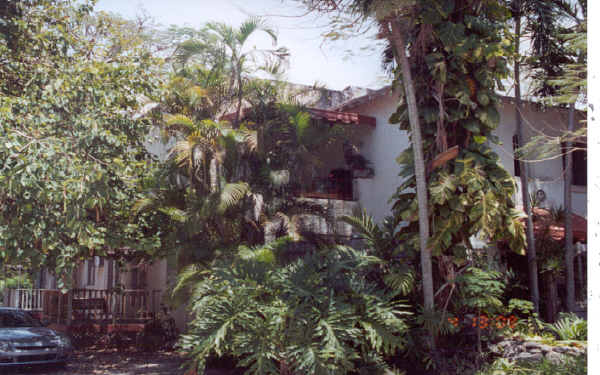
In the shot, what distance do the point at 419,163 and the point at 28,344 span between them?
903 centimetres

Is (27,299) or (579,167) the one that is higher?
(579,167)

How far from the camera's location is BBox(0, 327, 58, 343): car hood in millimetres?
12210

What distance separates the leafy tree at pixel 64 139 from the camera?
10125mm

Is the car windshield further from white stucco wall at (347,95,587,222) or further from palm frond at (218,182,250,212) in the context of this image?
white stucco wall at (347,95,587,222)

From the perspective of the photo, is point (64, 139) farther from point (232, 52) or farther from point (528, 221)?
point (528, 221)

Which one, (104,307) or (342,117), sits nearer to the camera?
(342,117)

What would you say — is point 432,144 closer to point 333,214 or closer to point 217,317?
point 333,214

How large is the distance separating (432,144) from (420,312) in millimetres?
3152

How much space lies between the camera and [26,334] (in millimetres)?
12492

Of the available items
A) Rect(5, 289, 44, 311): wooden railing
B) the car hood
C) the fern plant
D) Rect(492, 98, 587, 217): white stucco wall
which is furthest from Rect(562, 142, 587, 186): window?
Rect(5, 289, 44, 311): wooden railing

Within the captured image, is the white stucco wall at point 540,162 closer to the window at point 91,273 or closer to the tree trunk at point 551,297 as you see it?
the tree trunk at point 551,297

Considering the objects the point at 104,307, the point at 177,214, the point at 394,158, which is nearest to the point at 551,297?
the point at 394,158

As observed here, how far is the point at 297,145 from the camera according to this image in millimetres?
13188

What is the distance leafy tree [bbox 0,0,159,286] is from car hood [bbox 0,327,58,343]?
190 cm
